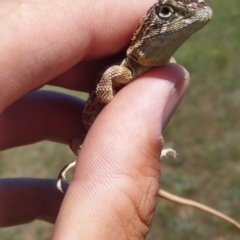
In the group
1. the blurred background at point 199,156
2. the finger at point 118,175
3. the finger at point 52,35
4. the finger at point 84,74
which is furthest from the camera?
the blurred background at point 199,156

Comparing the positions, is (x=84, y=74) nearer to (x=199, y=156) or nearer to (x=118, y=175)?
(x=118, y=175)

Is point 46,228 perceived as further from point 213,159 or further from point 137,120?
point 137,120

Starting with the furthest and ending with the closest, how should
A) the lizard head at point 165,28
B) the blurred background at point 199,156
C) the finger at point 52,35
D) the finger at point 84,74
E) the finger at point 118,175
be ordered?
the blurred background at point 199,156
the finger at point 84,74
the lizard head at point 165,28
the finger at point 52,35
the finger at point 118,175

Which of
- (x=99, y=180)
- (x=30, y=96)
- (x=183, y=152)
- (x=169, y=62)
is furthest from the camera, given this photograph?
(x=183, y=152)

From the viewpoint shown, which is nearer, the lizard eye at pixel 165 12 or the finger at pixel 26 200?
the lizard eye at pixel 165 12

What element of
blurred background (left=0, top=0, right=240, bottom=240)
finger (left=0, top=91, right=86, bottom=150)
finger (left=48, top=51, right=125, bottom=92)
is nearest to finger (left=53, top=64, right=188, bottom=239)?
finger (left=48, top=51, right=125, bottom=92)

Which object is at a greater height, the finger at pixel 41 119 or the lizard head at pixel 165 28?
the lizard head at pixel 165 28

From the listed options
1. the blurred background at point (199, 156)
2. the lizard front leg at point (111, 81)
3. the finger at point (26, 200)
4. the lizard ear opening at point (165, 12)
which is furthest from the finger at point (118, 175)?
the blurred background at point (199, 156)

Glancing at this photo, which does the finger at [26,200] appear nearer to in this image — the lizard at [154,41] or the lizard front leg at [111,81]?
the lizard at [154,41]

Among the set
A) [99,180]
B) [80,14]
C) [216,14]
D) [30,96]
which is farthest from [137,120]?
[216,14]
